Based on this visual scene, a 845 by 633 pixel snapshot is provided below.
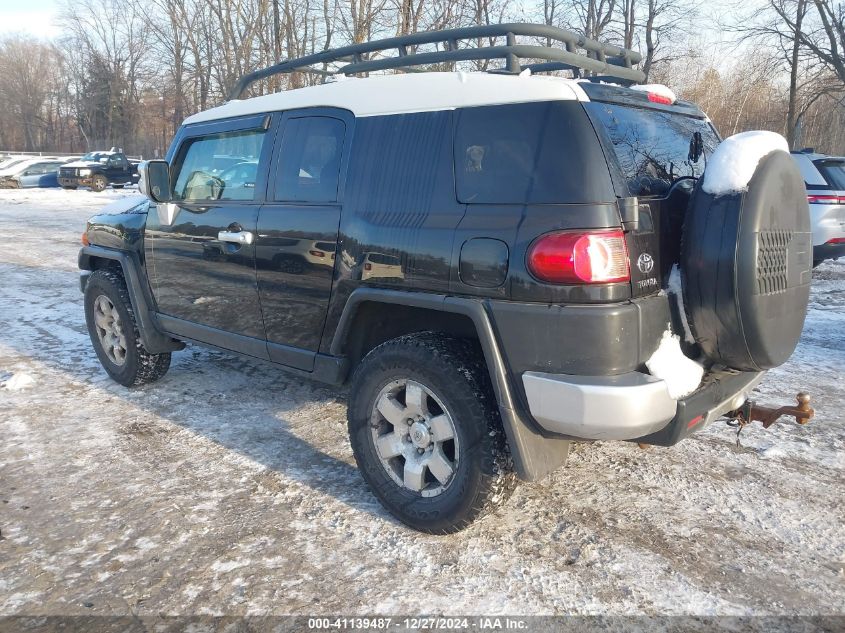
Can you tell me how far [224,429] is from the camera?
417 centimetres

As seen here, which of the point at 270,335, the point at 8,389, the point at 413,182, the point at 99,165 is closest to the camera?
the point at 413,182

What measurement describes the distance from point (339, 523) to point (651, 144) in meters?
2.27

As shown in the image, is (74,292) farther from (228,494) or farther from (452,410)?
(452,410)

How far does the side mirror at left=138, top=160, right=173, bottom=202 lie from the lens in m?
4.22

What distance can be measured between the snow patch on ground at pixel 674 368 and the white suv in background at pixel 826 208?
7.30m

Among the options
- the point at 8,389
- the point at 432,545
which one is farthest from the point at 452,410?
the point at 8,389

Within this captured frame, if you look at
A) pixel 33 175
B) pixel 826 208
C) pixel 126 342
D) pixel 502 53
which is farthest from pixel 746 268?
pixel 33 175

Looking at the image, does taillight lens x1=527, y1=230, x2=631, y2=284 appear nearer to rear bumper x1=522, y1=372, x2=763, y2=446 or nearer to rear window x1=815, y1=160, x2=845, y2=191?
rear bumper x1=522, y1=372, x2=763, y2=446

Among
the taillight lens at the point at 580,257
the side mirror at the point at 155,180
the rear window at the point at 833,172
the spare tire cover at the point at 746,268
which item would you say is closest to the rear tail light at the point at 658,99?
the spare tire cover at the point at 746,268

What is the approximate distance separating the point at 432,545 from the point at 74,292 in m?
7.28

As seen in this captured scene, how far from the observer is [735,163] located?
256 cm

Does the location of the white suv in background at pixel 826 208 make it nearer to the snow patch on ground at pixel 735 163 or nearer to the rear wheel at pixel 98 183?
the snow patch on ground at pixel 735 163

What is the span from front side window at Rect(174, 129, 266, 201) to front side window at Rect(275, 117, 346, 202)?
0.25m

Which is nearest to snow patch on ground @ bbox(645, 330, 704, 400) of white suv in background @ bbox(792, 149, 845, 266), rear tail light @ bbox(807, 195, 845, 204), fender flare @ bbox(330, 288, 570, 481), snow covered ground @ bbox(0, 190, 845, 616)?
fender flare @ bbox(330, 288, 570, 481)
